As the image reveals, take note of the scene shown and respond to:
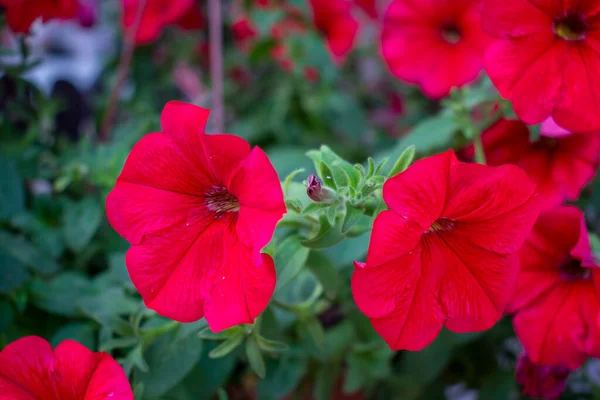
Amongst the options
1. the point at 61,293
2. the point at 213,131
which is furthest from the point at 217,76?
the point at 61,293

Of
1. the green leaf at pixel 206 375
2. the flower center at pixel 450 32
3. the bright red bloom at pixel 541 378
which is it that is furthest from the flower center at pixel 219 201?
the flower center at pixel 450 32

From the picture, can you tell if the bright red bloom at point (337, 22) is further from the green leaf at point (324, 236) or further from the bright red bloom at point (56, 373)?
the bright red bloom at point (56, 373)

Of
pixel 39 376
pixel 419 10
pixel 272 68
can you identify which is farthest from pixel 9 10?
pixel 272 68

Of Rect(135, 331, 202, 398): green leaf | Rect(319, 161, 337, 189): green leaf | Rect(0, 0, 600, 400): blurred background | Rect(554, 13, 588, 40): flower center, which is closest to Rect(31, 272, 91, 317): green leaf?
Rect(0, 0, 600, 400): blurred background

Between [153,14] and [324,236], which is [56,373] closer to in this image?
[324,236]

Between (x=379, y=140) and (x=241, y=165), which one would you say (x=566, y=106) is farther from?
(x=379, y=140)

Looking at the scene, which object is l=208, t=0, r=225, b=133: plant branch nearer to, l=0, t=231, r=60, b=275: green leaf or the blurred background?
the blurred background

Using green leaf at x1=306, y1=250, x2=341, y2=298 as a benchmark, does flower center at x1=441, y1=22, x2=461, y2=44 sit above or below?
above
